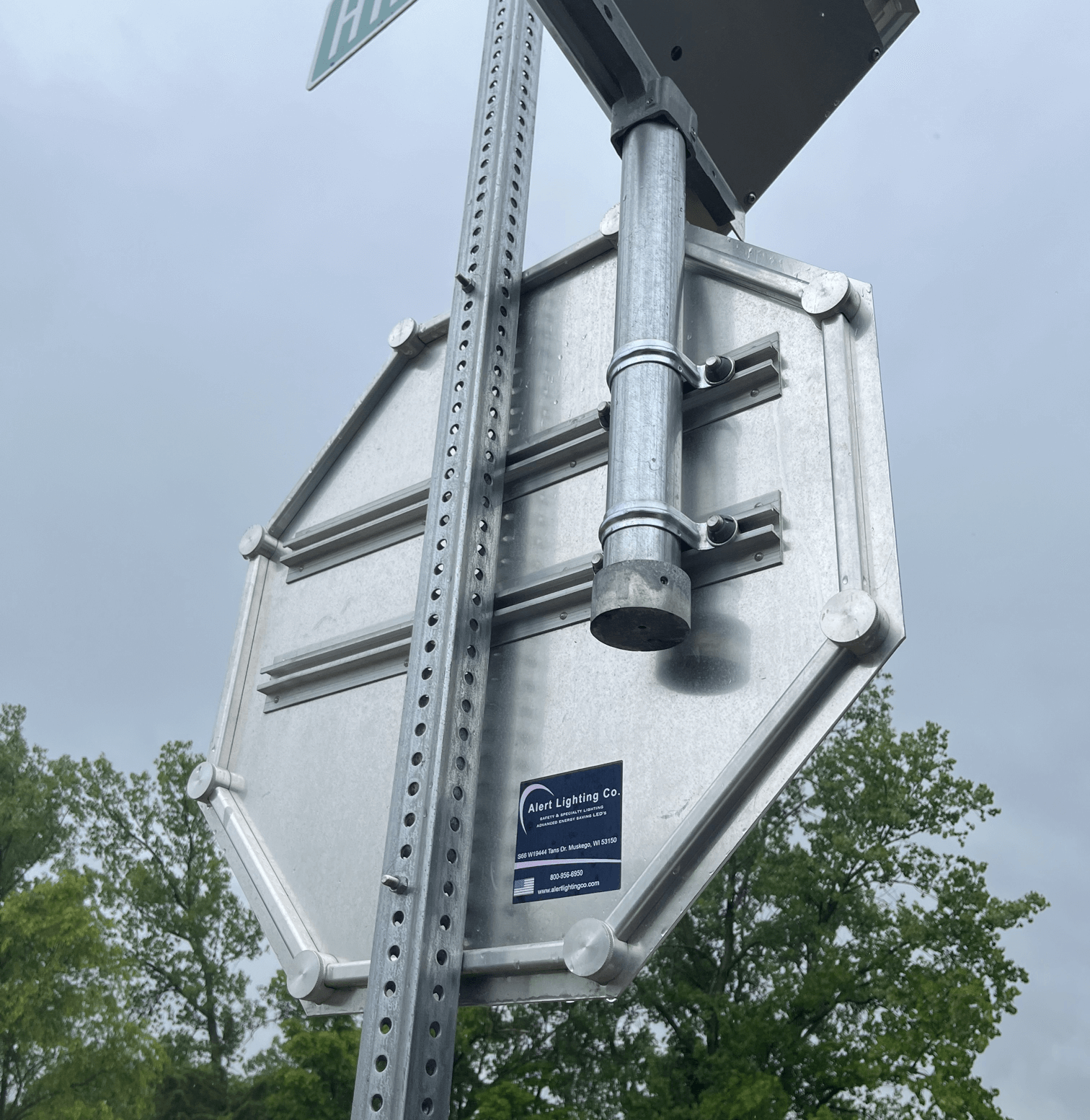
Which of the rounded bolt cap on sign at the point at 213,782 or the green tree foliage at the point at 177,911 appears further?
the green tree foliage at the point at 177,911

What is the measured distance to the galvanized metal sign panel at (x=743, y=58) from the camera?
12.8ft

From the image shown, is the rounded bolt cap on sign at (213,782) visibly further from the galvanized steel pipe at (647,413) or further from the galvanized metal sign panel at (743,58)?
the galvanized metal sign panel at (743,58)

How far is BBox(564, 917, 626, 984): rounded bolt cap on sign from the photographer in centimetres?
268

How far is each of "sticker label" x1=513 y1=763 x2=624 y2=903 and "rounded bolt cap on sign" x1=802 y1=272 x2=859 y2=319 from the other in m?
1.42

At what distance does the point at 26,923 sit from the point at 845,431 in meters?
16.1

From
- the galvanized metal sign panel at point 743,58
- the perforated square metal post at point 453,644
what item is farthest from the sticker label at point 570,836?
the galvanized metal sign panel at point 743,58

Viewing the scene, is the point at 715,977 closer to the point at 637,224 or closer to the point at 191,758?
the point at 191,758

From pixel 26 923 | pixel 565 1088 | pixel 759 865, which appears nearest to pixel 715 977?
pixel 759 865

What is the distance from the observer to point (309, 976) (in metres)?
3.35

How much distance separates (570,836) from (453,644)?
2.13 feet

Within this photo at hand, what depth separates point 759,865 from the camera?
64.2 ft

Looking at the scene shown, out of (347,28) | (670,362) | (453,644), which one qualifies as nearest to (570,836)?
(453,644)

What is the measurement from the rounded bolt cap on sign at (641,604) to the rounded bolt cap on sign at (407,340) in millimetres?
2109

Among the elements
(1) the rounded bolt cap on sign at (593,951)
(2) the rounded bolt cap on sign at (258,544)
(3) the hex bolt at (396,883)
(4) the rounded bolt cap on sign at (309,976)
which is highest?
(2) the rounded bolt cap on sign at (258,544)
